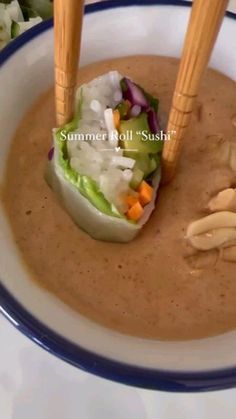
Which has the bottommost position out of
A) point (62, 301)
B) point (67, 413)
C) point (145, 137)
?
point (67, 413)

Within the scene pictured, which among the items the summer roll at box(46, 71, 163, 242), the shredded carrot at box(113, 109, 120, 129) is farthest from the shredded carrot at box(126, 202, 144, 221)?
the shredded carrot at box(113, 109, 120, 129)

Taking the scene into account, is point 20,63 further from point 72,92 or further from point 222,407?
point 222,407

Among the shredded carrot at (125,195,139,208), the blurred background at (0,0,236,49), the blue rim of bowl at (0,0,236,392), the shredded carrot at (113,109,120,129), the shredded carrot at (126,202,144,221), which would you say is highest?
the shredded carrot at (113,109,120,129)

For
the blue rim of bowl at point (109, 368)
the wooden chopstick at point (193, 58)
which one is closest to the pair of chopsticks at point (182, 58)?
the wooden chopstick at point (193, 58)

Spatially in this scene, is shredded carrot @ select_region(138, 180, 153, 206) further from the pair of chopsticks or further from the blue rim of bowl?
the blue rim of bowl

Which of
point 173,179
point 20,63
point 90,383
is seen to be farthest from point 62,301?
point 20,63

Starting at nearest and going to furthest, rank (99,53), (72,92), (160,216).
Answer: (72,92) → (160,216) → (99,53)

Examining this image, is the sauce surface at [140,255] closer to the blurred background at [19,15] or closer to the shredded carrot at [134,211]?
the shredded carrot at [134,211]
